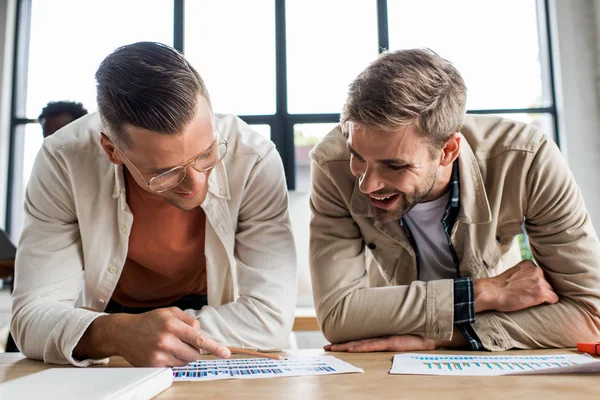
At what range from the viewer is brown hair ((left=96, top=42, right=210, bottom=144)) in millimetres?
1202

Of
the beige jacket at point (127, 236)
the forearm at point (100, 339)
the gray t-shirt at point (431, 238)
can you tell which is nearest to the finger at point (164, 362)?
the forearm at point (100, 339)

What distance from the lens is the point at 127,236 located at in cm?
140

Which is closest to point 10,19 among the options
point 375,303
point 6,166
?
point 6,166

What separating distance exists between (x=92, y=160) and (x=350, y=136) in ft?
2.06

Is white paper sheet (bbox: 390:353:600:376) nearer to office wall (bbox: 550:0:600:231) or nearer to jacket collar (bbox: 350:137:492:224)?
jacket collar (bbox: 350:137:492:224)

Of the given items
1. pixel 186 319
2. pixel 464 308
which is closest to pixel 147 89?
pixel 186 319

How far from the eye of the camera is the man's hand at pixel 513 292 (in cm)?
131

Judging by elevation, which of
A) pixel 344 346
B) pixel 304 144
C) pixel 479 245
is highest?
pixel 304 144

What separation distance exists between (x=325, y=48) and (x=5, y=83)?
7.73 feet

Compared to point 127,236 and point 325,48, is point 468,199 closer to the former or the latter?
point 127,236

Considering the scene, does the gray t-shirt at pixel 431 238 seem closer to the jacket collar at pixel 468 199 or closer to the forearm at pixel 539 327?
the jacket collar at pixel 468 199

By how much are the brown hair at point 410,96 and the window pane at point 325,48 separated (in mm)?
2746

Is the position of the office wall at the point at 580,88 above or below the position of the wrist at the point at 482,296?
above

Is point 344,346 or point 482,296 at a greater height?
point 482,296
